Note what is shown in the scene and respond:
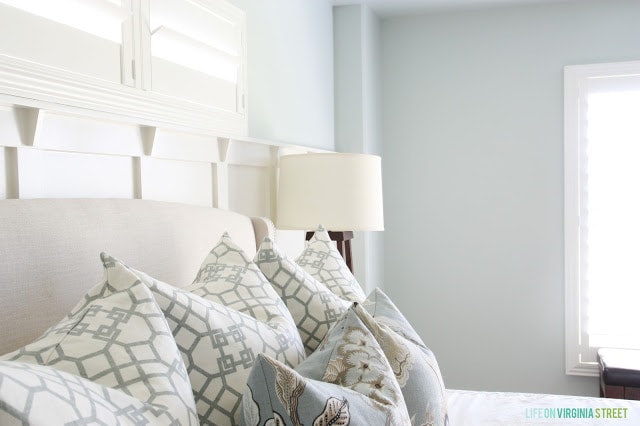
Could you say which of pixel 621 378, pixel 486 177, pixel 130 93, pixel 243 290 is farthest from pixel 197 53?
pixel 621 378

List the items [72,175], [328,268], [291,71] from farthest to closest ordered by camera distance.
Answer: [291,71], [328,268], [72,175]

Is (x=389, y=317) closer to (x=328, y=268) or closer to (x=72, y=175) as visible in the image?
(x=328, y=268)

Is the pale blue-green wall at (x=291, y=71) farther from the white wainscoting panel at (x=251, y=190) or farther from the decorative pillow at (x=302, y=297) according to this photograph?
the decorative pillow at (x=302, y=297)

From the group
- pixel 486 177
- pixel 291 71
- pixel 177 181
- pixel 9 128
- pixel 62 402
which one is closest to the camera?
pixel 62 402

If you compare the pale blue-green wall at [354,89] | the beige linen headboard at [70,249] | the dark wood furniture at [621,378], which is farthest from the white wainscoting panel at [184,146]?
the dark wood furniture at [621,378]

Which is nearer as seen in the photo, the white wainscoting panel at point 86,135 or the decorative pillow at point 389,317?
the decorative pillow at point 389,317

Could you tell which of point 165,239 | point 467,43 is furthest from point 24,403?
point 467,43

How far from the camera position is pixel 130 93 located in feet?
5.95

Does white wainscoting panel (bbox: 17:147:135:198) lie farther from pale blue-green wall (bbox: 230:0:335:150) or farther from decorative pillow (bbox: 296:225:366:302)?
pale blue-green wall (bbox: 230:0:335:150)

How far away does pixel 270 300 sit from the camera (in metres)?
1.30

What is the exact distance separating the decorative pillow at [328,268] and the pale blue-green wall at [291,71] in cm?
97

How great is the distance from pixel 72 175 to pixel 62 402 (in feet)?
3.34

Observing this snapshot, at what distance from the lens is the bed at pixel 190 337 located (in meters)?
0.83

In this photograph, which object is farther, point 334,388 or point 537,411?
point 537,411
